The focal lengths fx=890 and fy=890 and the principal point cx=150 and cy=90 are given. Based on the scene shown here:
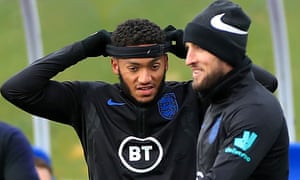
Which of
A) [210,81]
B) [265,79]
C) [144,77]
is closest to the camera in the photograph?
[210,81]

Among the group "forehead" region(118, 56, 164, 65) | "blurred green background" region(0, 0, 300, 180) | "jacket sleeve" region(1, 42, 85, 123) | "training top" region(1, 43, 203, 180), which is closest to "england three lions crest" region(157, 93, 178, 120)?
"training top" region(1, 43, 203, 180)

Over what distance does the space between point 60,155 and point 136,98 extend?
401cm

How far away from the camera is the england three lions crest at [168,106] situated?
4328mm

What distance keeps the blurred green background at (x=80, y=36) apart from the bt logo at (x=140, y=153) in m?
3.39

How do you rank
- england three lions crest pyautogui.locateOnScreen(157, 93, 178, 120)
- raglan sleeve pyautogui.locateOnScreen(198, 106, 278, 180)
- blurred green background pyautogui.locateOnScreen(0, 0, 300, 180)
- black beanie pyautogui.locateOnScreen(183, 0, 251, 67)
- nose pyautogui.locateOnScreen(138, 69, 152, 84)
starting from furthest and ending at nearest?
1. blurred green background pyautogui.locateOnScreen(0, 0, 300, 180)
2. england three lions crest pyautogui.locateOnScreen(157, 93, 178, 120)
3. nose pyautogui.locateOnScreen(138, 69, 152, 84)
4. black beanie pyautogui.locateOnScreen(183, 0, 251, 67)
5. raglan sleeve pyautogui.locateOnScreen(198, 106, 278, 180)

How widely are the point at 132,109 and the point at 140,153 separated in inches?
8.7

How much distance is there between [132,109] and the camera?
14.2 ft

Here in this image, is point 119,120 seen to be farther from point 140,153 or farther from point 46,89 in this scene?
point 46,89

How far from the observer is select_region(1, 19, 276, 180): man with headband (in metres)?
4.25

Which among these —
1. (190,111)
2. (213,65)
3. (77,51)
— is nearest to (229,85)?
(213,65)

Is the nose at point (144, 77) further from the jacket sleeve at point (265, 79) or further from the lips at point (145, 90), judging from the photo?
the jacket sleeve at point (265, 79)

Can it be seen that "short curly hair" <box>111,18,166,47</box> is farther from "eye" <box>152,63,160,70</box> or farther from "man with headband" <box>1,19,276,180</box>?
"eye" <box>152,63,160,70</box>

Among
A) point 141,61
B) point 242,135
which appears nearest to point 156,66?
point 141,61

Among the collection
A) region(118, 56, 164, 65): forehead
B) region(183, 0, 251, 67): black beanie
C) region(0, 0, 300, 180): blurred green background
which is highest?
region(183, 0, 251, 67): black beanie
